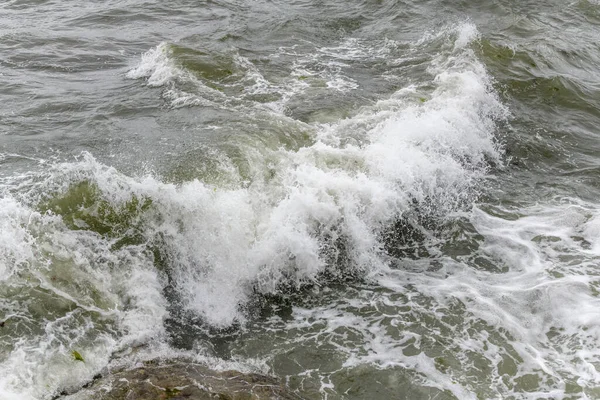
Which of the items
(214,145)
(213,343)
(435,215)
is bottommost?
(213,343)

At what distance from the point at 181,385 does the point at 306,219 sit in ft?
8.71

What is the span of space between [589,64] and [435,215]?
6.93 metres

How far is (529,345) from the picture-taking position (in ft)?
18.1

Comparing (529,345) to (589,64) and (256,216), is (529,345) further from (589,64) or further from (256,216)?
(589,64)

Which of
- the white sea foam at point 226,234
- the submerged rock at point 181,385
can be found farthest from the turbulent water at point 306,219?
the submerged rock at point 181,385

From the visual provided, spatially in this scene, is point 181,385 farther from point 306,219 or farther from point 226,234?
point 306,219

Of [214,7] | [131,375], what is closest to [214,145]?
[131,375]

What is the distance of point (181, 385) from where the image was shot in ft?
15.5

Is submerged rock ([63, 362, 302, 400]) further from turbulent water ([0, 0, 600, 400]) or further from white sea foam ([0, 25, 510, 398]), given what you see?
white sea foam ([0, 25, 510, 398])

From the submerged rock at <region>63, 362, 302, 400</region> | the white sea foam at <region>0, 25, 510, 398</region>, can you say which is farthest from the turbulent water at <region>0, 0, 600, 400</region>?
the submerged rock at <region>63, 362, 302, 400</region>

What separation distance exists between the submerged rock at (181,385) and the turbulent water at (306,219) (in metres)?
0.20

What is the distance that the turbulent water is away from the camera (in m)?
5.37

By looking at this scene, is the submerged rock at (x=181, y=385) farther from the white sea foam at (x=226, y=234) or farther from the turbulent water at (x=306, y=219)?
the white sea foam at (x=226, y=234)

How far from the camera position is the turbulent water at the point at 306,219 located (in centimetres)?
537
